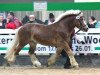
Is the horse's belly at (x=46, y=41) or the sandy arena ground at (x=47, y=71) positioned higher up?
the horse's belly at (x=46, y=41)

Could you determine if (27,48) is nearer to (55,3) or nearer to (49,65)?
(49,65)

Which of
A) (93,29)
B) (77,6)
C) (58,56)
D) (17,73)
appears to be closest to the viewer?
(17,73)

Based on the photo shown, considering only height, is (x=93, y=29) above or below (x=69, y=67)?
above

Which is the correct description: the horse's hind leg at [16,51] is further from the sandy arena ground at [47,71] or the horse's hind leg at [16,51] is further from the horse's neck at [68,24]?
the horse's neck at [68,24]

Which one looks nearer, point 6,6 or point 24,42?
point 24,42

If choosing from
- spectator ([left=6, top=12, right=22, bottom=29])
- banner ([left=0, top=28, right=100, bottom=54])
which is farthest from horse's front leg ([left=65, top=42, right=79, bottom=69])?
spectator ([left=6, top=12, right=22, bottom=29])

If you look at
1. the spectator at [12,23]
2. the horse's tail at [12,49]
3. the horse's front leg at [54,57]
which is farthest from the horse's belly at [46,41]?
the spectator at [12,23]

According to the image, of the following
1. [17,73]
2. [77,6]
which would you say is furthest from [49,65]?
[77,6]

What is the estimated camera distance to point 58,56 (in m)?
15.1

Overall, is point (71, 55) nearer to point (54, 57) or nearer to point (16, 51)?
point (54, 57)

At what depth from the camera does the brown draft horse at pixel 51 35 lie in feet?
49.0

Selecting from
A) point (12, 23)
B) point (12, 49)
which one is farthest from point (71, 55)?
point (12, 23)

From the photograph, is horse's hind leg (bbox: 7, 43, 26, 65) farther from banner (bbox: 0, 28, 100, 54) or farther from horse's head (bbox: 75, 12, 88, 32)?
horse's head (bbox: 75, 12, 88, 32)

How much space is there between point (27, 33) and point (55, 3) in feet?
14.9
